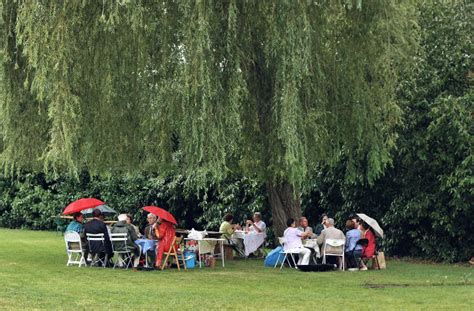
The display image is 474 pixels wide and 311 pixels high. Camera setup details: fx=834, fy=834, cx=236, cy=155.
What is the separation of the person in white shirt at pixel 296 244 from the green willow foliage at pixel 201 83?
121 cm

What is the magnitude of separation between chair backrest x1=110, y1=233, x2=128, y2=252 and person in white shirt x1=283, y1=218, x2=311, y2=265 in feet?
10.4

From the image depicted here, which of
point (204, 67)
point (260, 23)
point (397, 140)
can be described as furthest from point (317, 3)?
point (397, 140)

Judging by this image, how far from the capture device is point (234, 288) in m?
13.0

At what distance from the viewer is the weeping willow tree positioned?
47.1 feet

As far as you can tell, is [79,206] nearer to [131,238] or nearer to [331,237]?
[131,238]

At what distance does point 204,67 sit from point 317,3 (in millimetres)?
2644

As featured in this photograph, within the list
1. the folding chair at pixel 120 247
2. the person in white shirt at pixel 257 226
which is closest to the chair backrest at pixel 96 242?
the folding chair at pixel 120 247

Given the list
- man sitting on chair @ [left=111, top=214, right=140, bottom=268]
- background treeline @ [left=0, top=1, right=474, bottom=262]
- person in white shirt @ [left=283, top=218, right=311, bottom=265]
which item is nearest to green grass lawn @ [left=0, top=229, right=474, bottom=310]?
man sitting on chair @ [left=111, top=214, right=140, bottom=268]

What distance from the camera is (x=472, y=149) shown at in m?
17.5

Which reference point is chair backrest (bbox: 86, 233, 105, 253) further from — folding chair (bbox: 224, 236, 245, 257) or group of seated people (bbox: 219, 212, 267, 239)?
folding chair (bbox: 224, 236, 245, 257)

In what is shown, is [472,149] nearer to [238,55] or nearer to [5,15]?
[238,55]

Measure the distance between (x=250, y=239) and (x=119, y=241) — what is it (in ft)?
12.4

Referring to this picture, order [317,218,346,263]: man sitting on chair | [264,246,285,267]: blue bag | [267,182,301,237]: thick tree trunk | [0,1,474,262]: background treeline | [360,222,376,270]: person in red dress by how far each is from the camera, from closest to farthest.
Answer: [317,218,346,263]: man sitting on chair → [360,222,376,270]: person in red dress → [264,246,285,267]: blue bag → [0,1,474,262]: background treeline → [267,182,301,237]: thick tree trunk

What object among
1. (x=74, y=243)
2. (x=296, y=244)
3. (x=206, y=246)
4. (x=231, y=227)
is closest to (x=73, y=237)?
(x=74, y=243)
